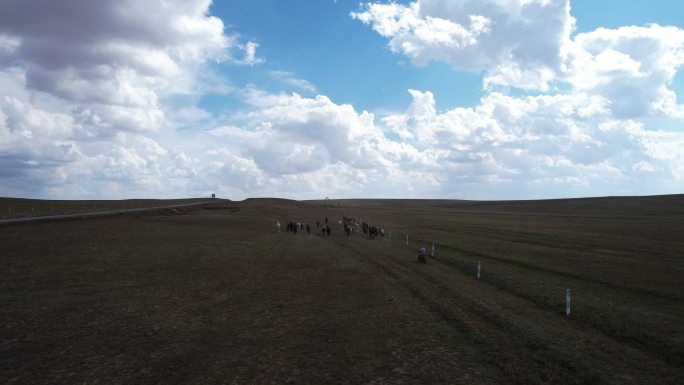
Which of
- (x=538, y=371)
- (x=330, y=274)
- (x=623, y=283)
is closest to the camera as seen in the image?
(x=538, y=371)

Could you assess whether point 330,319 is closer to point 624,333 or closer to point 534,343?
point 534,343

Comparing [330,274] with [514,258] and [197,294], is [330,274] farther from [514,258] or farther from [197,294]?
[514,258]

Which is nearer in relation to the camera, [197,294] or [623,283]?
[197,294]

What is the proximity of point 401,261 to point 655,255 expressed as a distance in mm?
22263

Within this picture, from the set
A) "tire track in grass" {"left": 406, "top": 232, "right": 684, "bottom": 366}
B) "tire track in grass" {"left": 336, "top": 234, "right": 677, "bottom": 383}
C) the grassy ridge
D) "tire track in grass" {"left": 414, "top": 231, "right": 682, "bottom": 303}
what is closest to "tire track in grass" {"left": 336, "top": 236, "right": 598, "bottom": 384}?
"tire track in grass" {"left": 336, "top": 234, "right": 677, "bottom": 383}

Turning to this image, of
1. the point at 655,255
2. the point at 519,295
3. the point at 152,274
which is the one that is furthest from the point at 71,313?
the point at 655,255

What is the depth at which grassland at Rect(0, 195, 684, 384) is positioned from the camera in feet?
Result: 38.1

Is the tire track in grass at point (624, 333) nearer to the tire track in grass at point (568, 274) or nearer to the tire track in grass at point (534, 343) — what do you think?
the tire track in grass at point (568, 274)

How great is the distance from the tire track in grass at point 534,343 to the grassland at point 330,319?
0.07m

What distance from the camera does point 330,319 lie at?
54.4 feet

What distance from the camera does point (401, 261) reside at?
3234cm

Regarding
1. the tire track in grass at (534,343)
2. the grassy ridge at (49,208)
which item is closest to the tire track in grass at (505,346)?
the tire track in grass at (534,343)

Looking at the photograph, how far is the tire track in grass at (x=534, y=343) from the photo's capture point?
11.5 meters

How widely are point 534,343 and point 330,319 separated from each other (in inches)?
293
